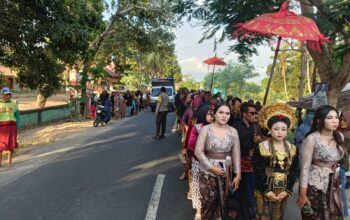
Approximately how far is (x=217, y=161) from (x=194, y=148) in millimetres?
541

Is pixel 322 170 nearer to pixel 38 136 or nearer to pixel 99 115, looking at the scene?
pixel 38 136

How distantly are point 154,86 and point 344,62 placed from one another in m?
25.4

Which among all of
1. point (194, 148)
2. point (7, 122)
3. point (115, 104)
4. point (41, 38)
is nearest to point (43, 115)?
point (115, 104)

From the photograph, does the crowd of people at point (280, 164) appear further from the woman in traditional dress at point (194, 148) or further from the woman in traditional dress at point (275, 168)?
the woman in traditional dress at point (194, 148)

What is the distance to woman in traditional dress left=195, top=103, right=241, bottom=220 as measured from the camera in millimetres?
4531

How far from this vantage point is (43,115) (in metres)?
19.4

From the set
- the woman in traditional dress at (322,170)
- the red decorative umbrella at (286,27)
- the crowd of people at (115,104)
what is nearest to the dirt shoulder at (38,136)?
the crowd of people at (115,104)

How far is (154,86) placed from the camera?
33.8 meters

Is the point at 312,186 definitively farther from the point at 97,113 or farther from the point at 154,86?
the point at 154,86

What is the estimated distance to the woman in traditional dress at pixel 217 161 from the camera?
14.9 feet

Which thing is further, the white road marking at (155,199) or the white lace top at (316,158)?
the white road marking at (155,199)

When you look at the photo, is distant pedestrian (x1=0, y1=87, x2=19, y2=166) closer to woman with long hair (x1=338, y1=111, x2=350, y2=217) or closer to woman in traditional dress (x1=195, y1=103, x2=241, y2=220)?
woman in traditional dress (x1=195, y1=103, x2=241, y2=220)

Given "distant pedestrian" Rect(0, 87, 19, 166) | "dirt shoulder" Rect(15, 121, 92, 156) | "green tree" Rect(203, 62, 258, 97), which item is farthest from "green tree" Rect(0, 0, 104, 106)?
"green tree" Rect(203, 62, 258, 97)

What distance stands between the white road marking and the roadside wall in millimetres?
10651
